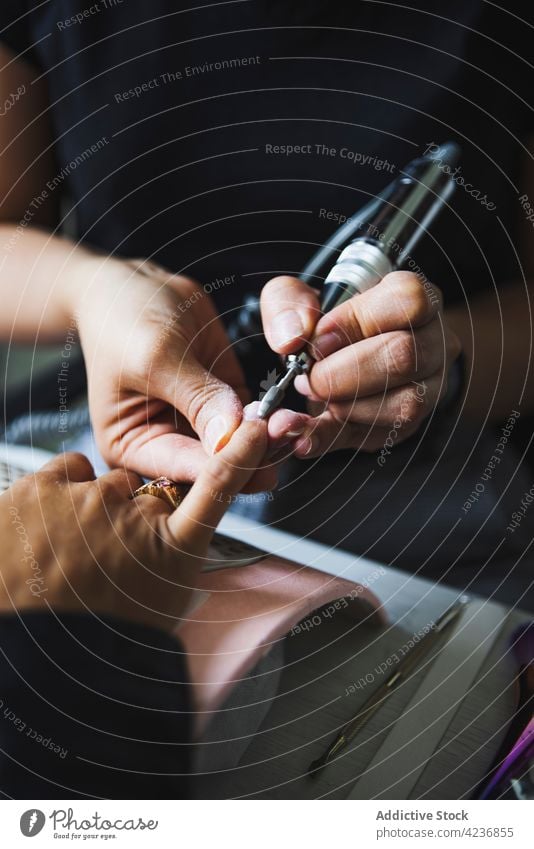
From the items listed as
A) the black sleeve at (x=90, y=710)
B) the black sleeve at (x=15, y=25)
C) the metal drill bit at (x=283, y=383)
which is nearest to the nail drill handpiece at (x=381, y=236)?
the metal drill bit at (x=283, y=383)

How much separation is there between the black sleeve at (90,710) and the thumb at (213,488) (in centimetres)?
4

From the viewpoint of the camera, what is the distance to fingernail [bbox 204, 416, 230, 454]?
0.31 meters

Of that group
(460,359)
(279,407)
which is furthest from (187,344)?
(460,359)

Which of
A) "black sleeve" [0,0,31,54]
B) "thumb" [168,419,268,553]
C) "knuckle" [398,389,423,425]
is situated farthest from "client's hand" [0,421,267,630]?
"black sleeve" [0,0,31,54]

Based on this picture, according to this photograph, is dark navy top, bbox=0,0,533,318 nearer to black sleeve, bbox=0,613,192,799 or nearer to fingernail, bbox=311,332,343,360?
fingernail, bbox=311,332,343,360

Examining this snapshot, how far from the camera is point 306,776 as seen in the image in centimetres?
26

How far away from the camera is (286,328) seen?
33cm

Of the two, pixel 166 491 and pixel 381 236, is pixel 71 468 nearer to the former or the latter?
pixel 166 491

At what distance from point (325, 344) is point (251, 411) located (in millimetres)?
51

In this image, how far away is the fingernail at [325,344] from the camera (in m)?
0.33

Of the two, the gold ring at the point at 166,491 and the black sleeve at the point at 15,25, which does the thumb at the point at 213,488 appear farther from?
the black sleeve at the point at 15,25
